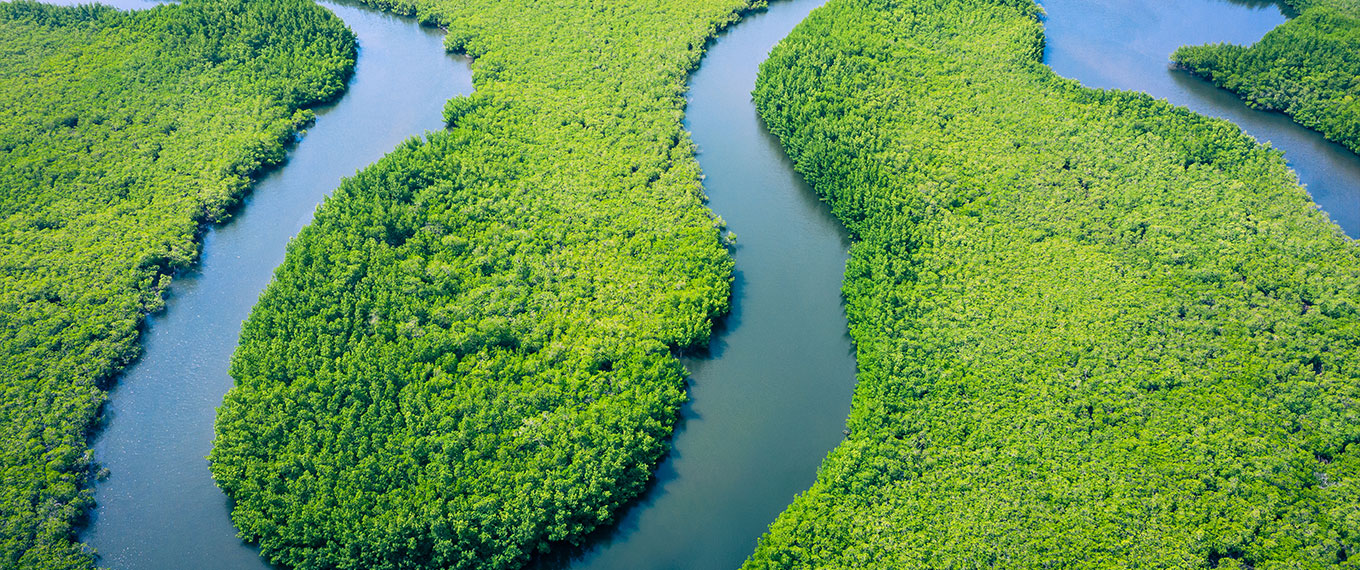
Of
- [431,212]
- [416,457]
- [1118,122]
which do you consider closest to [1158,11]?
[1118,122]

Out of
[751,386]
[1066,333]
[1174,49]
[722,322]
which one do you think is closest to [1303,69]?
[1174,49]

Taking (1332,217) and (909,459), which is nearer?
(909,459)

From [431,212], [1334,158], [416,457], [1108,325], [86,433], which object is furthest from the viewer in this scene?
[1334,158]

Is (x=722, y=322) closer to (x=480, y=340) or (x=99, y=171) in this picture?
(x=480, y=340)

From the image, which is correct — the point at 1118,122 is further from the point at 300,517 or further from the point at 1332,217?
the point at 300,517

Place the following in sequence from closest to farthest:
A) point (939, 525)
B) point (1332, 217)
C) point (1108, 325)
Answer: point (939, 525) < point (1108, 325) < point (1332, 217)

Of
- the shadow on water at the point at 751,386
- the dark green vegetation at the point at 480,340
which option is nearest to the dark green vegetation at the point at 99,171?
the dark green vegetation at the point at 480,340
